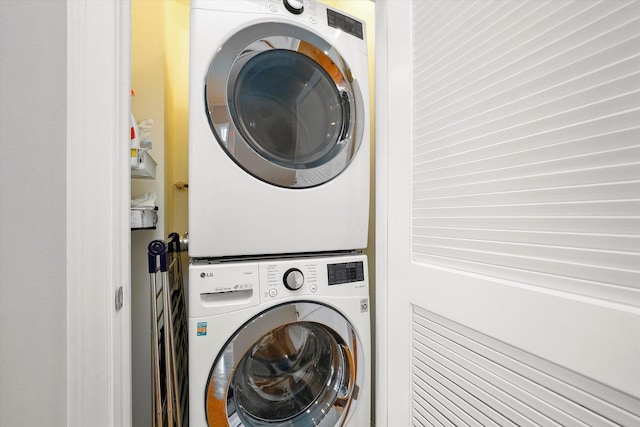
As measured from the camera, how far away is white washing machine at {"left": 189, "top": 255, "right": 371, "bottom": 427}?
882 mm

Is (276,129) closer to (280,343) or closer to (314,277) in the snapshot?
(314,277)

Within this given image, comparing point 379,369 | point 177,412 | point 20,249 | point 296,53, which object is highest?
point 296,53

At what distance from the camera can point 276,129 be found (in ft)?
3.37

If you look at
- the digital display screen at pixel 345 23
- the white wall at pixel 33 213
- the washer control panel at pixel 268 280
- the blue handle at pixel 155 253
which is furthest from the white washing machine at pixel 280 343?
the digital display screen at pixel 345 23

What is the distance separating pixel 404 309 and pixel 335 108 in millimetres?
798

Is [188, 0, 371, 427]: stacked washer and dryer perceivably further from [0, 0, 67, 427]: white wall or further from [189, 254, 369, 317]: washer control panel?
[0, 0, 67, 427]: white wall

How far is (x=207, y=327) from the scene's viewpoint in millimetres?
880

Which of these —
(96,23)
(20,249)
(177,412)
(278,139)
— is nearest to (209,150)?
(278,139)

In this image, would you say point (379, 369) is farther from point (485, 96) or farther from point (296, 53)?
point (296, 53)

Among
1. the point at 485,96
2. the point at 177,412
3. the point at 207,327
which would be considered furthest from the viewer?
the point at 177,412

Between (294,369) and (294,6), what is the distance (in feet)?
4.65

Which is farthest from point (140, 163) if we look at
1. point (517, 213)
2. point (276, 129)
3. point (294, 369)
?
point (517, 213)

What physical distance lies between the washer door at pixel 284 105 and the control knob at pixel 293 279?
314 millimetres

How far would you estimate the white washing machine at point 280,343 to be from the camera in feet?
2.89
